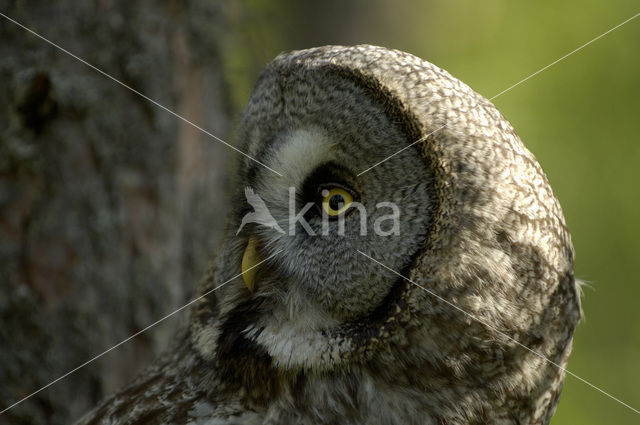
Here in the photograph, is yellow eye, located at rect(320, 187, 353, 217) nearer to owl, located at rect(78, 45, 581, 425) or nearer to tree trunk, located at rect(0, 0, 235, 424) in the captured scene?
owl, located at rect(78, 45, 581, 425)

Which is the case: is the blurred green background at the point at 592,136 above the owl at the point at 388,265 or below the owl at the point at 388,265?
above

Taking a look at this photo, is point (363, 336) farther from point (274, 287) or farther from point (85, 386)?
point (85, 386)

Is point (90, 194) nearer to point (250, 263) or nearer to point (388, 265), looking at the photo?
point (250, 263)

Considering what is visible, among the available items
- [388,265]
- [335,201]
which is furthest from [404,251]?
[335,201]

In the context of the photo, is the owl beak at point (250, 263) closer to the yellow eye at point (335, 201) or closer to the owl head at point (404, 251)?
the owl head at point (404, 251)

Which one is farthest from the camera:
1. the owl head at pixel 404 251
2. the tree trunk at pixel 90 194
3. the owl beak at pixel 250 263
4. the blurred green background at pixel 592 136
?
the blurred green background at pixel 592 136

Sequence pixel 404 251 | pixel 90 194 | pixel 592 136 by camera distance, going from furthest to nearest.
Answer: pixel 592 136 → pixel 90 194 → pixel 404 251

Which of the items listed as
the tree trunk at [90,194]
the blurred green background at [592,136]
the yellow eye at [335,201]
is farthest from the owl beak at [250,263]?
the blurred green background at [592,136]
